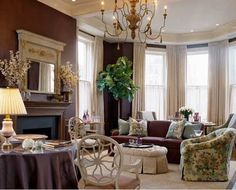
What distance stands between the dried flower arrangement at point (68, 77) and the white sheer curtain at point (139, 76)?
327 centimetres

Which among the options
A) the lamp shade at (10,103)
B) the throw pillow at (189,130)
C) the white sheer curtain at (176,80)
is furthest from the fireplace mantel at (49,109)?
the white sheer curtain at (176,80)

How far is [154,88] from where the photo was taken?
10273 mm

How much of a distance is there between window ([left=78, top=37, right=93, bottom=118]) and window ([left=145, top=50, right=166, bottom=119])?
2.29m

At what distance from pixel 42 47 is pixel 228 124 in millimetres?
5283

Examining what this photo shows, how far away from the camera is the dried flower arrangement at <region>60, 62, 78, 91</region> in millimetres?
6777

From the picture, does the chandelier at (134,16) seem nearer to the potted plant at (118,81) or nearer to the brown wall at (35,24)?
the brown wall at (35,24)

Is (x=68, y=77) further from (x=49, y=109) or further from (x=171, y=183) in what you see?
(x=171, y=183)

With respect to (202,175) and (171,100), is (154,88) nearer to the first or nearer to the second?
(171,100)

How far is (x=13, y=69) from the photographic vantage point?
525 cm

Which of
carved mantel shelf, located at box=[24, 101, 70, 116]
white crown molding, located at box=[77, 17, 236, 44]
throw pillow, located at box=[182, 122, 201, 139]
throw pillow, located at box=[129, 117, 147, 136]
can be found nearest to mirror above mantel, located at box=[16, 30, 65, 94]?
carved mantel shelf, located at box=[24, 101, 70, 116]

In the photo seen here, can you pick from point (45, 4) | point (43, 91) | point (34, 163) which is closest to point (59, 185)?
point (34, 163)

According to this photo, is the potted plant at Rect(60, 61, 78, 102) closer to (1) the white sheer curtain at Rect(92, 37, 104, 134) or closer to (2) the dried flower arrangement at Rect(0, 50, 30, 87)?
(2) the dried flower arrangement at Rect(0, 50, 30, 87)

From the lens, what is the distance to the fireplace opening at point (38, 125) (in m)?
5.68

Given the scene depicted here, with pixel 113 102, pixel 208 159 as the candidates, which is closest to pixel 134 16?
pixel 208 159
